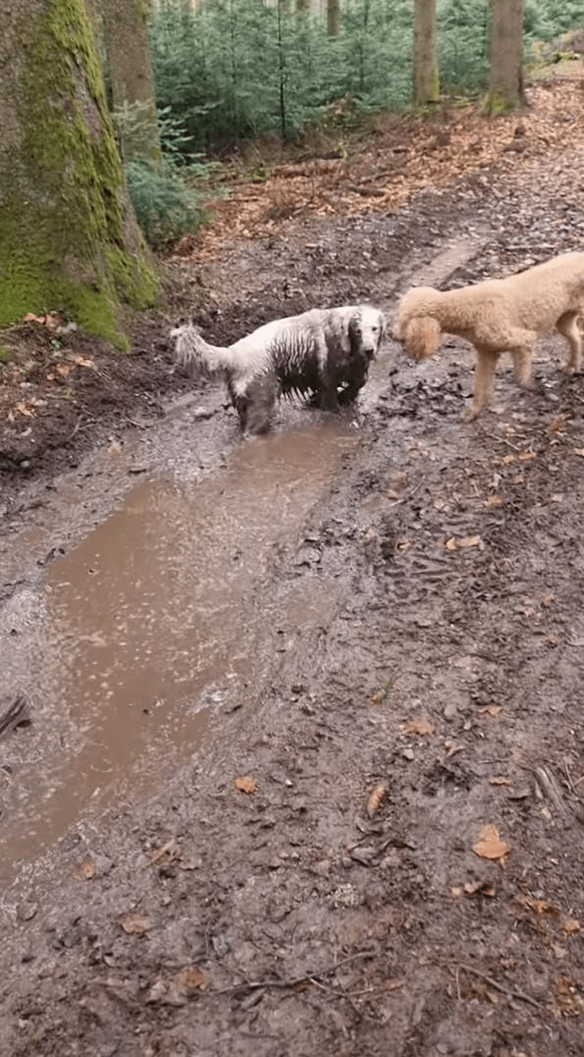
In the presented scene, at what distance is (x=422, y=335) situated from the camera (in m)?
6.19

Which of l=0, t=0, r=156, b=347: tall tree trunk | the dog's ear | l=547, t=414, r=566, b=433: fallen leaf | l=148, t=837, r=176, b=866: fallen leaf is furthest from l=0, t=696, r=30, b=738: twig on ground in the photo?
l=0, t=0, r=156, b=347: tall tree trunk

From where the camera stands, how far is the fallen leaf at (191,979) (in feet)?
10.7

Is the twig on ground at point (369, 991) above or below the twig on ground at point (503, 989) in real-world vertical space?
below

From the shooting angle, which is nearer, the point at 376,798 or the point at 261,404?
the point at 376,798

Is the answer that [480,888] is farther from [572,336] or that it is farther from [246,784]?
[572,336]

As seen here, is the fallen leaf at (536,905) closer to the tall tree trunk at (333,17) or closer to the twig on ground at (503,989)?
the twig on ground at (503,989)

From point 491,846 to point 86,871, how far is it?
1.80 meters

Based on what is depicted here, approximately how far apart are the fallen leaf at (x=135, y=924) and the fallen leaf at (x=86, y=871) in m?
0.31

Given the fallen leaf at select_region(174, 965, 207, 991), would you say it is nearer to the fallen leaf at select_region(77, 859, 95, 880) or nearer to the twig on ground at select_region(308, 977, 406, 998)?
the twig on ground at select_region(308, 977, 406, 998)

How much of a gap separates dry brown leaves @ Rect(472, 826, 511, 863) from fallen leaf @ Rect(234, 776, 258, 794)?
1.08 m

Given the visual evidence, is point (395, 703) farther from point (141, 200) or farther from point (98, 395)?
point (141, 200)

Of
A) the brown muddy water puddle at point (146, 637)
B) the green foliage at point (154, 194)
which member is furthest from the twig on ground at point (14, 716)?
the green foliage at point (154, 194)

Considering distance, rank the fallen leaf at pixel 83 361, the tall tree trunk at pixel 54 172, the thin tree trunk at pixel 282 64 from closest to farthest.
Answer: the tall tree trunk at pixel 54 172 → the fallen leaf at pixel 83 361 → the thin tree trunk at pixel 282 64

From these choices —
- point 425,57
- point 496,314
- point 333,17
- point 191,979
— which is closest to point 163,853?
point 191,979
